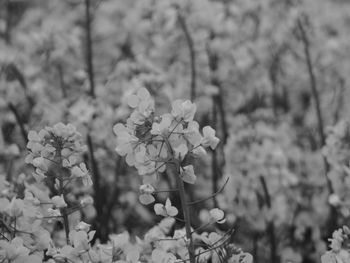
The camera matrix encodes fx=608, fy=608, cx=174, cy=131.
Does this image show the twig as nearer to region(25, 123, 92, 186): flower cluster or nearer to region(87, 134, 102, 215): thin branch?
region(87, 134, 102, 215): thin branch

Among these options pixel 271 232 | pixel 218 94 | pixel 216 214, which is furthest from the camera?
pixel 218 94

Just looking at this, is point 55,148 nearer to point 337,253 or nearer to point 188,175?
point 188,175

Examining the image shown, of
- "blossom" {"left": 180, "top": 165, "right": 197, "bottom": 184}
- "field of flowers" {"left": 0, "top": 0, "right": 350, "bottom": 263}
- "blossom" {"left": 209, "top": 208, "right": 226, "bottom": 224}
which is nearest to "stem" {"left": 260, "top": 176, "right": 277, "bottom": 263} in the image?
"field of flowers" {"left": 0, "top": 0, "right": 350, "bottom": 263}

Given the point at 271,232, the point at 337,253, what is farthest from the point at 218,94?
the point at 337,253

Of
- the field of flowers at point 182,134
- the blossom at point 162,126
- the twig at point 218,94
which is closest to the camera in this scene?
the blossom at point 162,126

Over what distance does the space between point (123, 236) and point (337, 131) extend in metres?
1.09

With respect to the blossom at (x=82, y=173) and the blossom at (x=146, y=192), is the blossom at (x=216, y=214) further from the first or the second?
the blossom at (x=82, y=173)

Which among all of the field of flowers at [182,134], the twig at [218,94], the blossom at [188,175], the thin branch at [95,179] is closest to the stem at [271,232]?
the field of flowers at [182,134]

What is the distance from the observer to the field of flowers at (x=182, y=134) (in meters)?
1.54

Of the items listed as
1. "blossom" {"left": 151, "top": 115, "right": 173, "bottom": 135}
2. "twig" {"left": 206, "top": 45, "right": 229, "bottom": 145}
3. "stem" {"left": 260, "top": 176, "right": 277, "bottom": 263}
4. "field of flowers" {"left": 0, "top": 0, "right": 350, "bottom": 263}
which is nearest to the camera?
"blossom" {"left": 151, "top": 115, "right": 173, "bottom": 135}

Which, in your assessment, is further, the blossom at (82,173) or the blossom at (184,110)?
the blossom at (82,173)

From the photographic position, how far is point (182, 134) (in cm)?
148

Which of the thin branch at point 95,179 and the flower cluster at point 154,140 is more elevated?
the flower cluster at point 154,140

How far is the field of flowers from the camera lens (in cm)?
154
